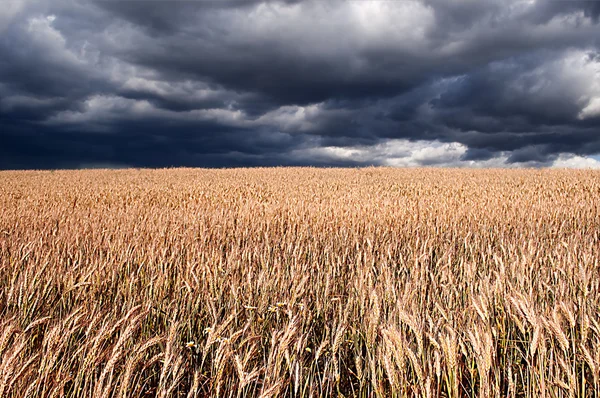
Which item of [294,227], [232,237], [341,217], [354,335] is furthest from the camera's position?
[341,217]

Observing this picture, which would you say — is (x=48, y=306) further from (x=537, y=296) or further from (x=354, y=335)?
(x=537, y=296)

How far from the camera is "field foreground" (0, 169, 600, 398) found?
6.45 feet

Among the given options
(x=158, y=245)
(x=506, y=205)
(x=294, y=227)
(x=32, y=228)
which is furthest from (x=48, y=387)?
(x=506, y=205)

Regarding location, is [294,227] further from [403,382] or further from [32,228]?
[403,382]

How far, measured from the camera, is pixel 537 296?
12.3 feet

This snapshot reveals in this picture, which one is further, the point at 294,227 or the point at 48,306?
the point at 294,227

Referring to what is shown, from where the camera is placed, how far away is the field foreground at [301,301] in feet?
6.45

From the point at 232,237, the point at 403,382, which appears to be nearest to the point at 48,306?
the point at 403,382

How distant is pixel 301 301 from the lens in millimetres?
3412

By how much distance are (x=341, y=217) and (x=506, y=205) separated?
4194 millimetres

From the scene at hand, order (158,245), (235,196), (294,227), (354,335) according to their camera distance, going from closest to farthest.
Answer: (354,335), (158,245), (294,227), (235,196)

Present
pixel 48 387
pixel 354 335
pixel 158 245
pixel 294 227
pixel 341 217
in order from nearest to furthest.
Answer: pixel 48 387
pixel 354 335
pixel 158 245
pixel 294 227
pixel 341 217

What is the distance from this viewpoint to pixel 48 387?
6.47 feet

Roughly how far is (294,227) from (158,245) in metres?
2.10
